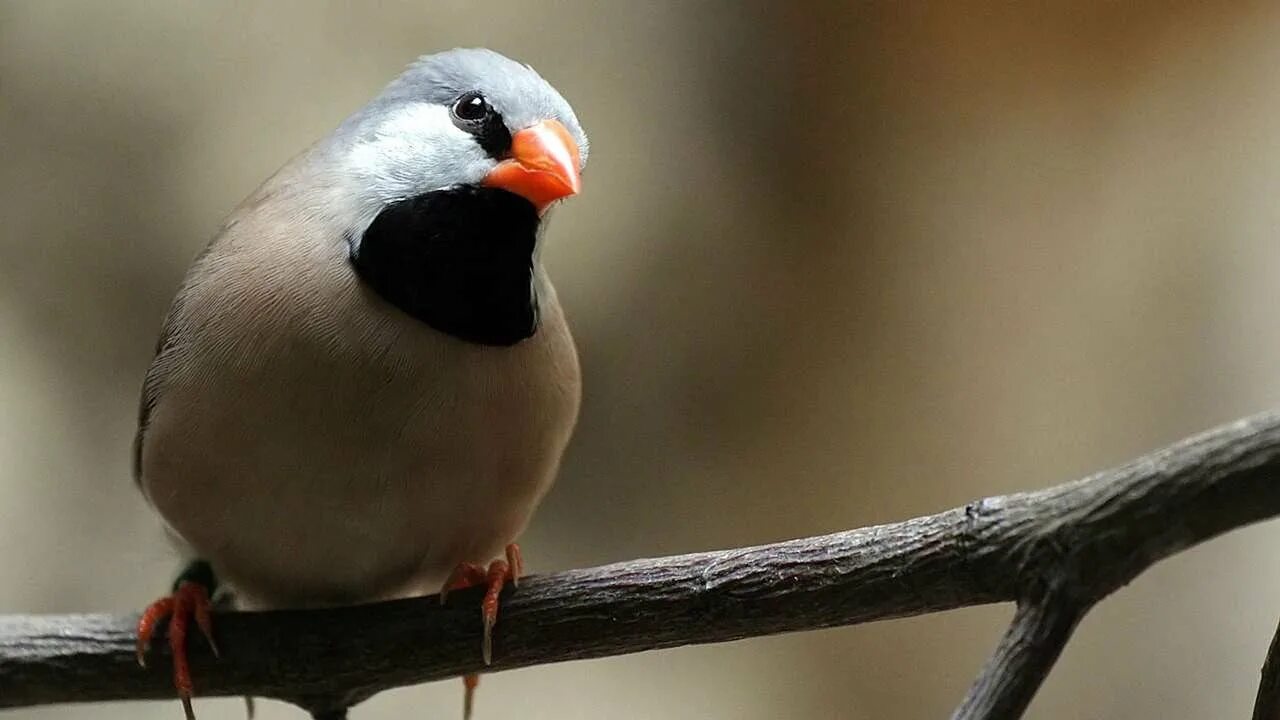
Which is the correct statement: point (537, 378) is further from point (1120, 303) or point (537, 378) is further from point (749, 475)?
point (1120, 303)

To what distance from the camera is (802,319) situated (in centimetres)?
286

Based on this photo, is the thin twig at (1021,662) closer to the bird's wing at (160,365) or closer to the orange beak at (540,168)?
the orange beak at (540,168)

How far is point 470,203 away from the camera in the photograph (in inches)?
58.5

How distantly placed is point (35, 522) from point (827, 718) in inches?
69.7

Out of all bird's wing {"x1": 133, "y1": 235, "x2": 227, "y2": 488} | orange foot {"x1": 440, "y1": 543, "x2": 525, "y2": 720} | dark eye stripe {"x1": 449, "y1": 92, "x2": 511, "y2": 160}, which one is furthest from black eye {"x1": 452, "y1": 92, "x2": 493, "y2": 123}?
orange foot {"x1": 440, "y1": 543, "x2": 525, "y2": 720}

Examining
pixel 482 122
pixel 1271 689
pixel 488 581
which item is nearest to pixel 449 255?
pixel 482 122

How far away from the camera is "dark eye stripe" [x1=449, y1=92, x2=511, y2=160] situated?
151 centimetres

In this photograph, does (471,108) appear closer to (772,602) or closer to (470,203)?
(470,203)

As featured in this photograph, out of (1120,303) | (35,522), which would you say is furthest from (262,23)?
(1120,303)

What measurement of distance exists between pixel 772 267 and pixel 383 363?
1.57 metres

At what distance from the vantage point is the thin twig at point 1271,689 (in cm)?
105

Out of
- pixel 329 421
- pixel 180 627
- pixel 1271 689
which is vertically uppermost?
pixel 329 421

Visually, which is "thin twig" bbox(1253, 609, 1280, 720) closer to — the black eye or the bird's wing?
the black eye

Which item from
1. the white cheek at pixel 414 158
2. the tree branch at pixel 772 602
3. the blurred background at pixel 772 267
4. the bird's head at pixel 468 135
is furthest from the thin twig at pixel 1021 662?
the blurred background at pixel 772 267
